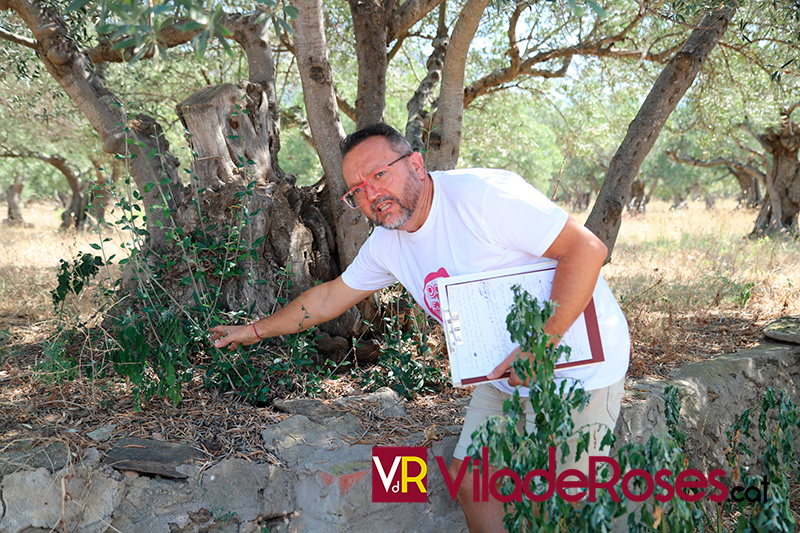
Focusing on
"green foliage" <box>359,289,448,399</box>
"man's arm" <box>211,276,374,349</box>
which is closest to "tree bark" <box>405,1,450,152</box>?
"green foliage" <box>359,289,448,399</box>

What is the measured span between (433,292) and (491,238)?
37cm

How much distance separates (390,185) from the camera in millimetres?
2541

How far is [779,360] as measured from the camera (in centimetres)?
433

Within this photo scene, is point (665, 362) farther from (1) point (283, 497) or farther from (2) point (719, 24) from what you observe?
(1) point (283, 497)

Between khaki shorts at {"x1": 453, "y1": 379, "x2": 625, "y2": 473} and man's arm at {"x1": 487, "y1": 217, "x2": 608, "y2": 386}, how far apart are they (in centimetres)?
26

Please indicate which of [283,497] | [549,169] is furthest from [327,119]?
[549,169]

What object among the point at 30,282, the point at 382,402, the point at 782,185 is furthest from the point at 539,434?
the point at 782,185

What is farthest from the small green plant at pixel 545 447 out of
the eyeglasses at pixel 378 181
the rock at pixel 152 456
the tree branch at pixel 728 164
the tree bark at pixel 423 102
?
the tree branch at pixel 728 164

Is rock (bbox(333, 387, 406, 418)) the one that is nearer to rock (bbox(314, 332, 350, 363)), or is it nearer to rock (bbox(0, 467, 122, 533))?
rock (bbox(314, 332, 350, 363))

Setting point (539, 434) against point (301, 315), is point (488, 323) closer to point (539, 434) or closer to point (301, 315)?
point (539, 434)

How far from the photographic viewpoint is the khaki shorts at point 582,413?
89.7 inches

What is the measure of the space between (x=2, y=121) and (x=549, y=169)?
18.8m

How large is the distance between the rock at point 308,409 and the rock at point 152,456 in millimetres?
538

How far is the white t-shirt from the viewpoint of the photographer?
7.54 ft
